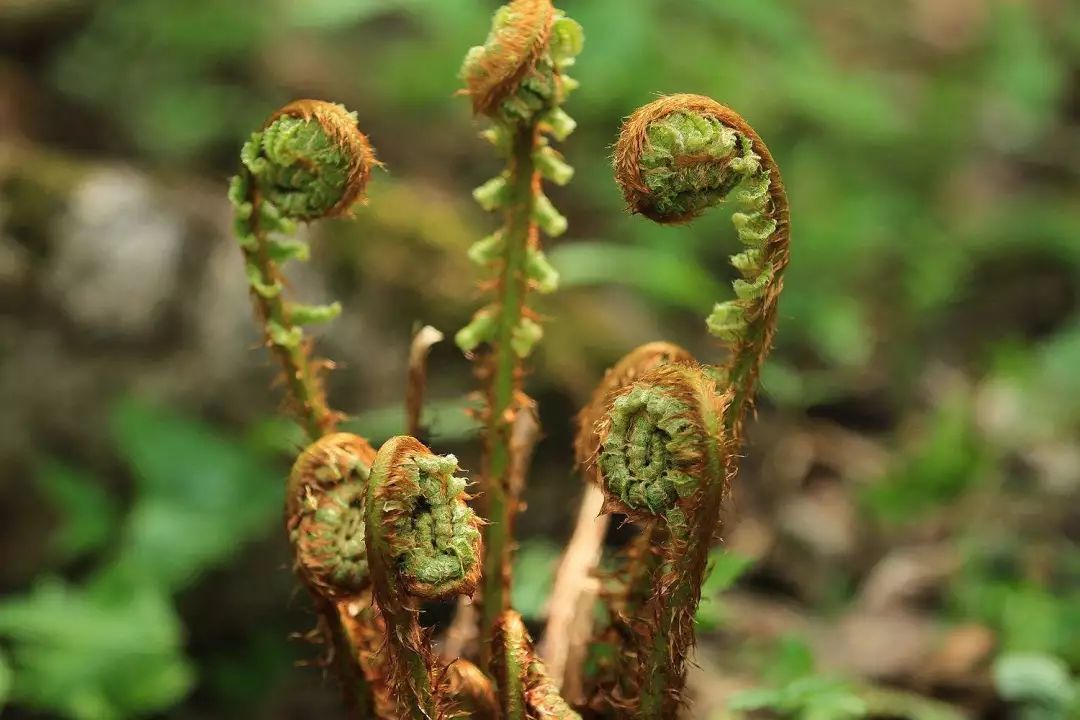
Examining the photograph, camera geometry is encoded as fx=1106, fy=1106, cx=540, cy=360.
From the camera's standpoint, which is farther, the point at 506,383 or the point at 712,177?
the point at 506,383

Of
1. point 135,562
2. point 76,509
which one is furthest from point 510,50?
point 76,509

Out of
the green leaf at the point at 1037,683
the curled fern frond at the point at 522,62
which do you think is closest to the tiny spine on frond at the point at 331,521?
the curled fern frond at the point at 522,62

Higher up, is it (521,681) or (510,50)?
(510,50)

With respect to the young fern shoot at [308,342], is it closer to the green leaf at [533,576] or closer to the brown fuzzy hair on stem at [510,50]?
the brown fuzzy hair on stem at [510,50]

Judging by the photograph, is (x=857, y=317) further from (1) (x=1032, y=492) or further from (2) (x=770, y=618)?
(2) (x=770, y=618)

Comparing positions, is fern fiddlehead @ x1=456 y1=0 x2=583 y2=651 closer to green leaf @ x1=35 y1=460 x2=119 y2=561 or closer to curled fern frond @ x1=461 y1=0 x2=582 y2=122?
curled fern frond @ x1=461 y1=0 x2=582 y2=122

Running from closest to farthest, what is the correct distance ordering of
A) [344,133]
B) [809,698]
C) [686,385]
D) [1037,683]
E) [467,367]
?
[686,385] → [344,133] → [809,698] → [1037,683] → [467,367]

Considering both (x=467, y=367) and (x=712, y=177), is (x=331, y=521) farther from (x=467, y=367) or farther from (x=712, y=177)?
(x=467, y=367)
